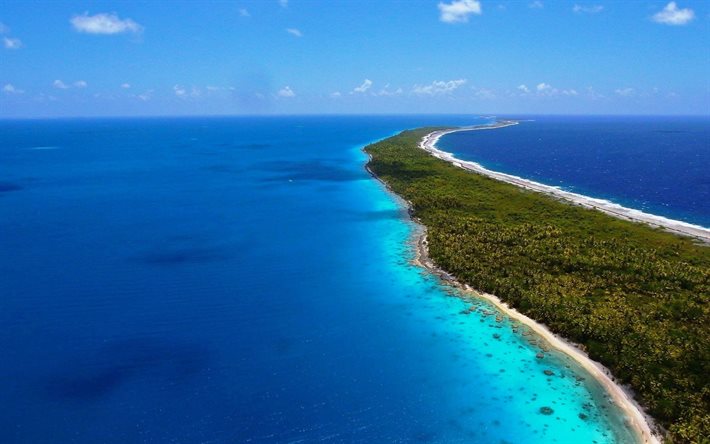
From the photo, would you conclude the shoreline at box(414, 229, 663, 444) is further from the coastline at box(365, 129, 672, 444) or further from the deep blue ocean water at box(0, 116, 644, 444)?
the deep blue ocean water at box(0, 116, 644, 444)

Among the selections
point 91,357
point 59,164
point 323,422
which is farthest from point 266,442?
point 59,164

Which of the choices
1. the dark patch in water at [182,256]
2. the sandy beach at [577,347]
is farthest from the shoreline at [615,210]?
the dark patch in water at [182,256]

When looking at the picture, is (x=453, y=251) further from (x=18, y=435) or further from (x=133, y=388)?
(x=18, y=435)

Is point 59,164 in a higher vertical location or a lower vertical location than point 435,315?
higher

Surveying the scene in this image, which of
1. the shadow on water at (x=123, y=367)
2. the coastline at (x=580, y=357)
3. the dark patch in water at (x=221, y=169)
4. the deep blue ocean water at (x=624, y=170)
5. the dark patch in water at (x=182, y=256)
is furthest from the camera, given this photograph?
the dark patch in water at (x=221, y=169)

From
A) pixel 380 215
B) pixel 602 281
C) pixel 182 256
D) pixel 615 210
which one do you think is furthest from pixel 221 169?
pixel 602 281

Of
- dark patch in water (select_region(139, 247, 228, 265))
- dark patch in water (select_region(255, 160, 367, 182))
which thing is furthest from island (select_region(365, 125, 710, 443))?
dark patch in water (select_region(255, 160, 367, 182))

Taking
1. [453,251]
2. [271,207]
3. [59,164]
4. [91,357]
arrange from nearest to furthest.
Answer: [91,357] → [453,251] → [271,207] → [59,164]

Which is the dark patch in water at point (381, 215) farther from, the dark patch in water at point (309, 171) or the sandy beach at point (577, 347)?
the dark patch in water at point (309, 171)
